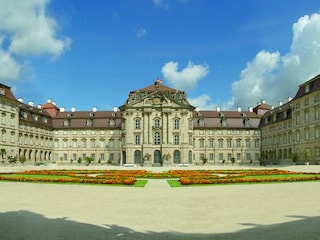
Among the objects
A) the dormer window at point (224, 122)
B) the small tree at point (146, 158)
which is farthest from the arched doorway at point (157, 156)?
the dormer window at point (224, 122)

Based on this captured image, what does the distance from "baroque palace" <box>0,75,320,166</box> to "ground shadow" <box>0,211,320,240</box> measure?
4882 centimetres

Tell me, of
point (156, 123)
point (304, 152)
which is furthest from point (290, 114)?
point (156, 123)

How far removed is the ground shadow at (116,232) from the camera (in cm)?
847

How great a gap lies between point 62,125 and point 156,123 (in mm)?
26950

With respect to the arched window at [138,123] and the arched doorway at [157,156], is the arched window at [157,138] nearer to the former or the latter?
the arched doorway at [157,156]

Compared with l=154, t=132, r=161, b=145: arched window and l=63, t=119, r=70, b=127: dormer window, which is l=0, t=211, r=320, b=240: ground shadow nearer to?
l=154, t=132, r=161, b=145: arched window

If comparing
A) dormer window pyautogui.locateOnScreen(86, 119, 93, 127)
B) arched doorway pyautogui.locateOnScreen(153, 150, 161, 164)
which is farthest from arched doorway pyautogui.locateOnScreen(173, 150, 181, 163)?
dormer window pyautogui.locateOnScreen(86, 119, 93, 127)

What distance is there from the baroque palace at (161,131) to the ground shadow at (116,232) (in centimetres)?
4882

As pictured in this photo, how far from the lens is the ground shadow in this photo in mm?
8469

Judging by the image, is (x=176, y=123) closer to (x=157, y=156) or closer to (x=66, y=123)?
(x=157, y=156)

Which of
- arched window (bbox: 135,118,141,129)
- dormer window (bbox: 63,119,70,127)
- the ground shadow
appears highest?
dormer window (bbox: 63,119,70,127)

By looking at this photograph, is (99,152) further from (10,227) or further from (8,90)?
(10,227)

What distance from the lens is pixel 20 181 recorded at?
24.3 meters

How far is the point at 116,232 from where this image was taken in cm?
913
